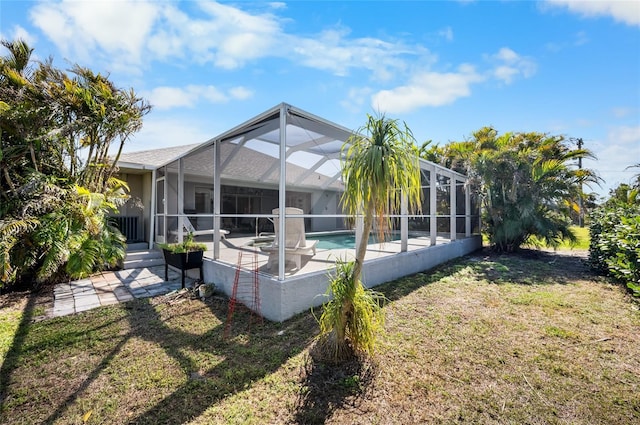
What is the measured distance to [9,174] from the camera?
18.9ft

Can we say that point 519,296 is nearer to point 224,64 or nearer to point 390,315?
point 390,315

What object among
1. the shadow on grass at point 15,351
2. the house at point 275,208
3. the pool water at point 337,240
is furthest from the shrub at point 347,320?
the pool water at point 337,240

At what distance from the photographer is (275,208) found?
5898mm

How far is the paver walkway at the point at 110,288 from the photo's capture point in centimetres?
507

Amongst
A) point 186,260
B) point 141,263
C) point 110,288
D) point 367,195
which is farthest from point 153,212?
point 367,195

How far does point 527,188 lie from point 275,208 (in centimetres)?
848

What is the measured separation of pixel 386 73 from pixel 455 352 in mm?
7268

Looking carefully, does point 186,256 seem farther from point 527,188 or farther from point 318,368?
point 527,188

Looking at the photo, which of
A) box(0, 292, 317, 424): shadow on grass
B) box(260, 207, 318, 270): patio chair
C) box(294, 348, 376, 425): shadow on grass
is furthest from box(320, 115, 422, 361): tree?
box(260, 207, 318, 270): patio chair

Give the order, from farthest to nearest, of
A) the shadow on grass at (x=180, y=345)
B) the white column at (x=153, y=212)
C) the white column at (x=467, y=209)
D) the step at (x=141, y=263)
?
the white column at (x=467, y=209)
the white column at (x=153, y=212)
the step at (x=141, y=263)
the shadow on grass at (x=180, y=345)

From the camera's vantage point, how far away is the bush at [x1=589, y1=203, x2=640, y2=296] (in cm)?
449

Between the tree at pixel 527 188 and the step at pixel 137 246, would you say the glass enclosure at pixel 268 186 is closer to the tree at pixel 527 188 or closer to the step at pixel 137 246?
the step at pixel 137 246

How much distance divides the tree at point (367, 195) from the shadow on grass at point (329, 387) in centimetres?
15

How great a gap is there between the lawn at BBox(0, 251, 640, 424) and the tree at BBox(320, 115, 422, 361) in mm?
350
